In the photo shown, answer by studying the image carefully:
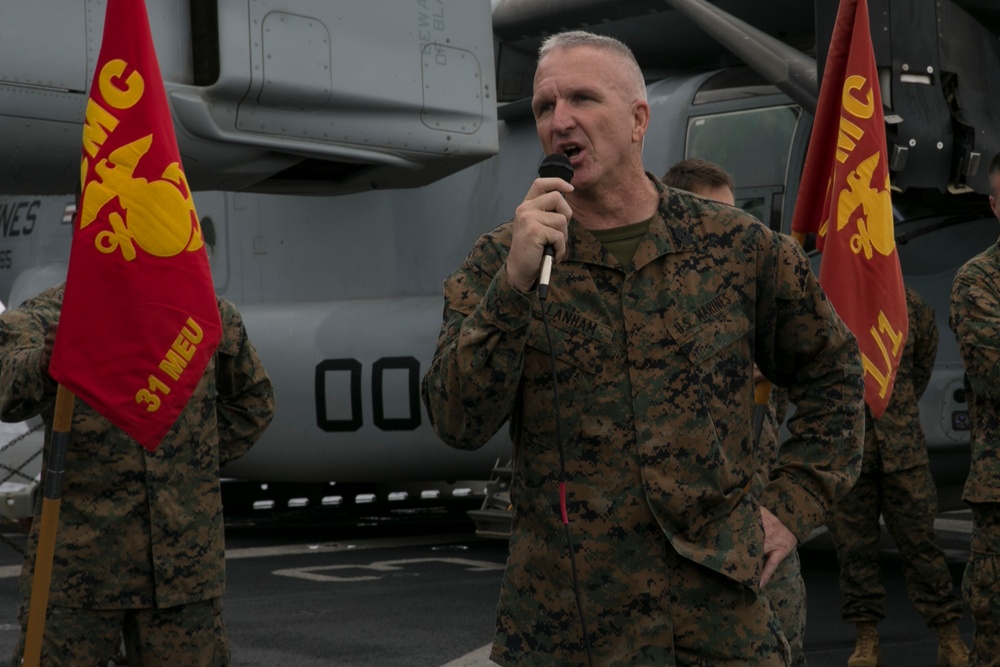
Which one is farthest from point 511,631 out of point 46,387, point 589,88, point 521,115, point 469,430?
point 521,115

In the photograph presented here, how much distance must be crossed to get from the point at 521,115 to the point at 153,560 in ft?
19.9

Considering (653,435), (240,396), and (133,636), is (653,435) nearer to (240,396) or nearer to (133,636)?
(133,636)

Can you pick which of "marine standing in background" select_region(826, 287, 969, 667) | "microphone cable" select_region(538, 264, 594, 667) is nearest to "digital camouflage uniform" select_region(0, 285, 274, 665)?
"microphone cable" select_region(538, 264, 594, 667)

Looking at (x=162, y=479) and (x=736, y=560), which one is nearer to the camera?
(x=736, y=560)

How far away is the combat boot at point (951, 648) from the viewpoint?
618cm

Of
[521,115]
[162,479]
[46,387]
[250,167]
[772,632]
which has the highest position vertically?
[521,115]

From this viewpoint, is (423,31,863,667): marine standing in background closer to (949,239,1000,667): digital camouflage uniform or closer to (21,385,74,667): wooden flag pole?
(21,385,74,667): wooden flag pole

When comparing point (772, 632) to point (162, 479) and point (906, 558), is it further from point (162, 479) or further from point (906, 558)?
point (906, 558)

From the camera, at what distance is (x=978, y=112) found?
7.47 metres

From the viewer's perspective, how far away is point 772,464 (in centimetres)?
449

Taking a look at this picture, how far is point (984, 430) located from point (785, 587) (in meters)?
1.41

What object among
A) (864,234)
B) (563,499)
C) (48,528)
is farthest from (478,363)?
(864,234)

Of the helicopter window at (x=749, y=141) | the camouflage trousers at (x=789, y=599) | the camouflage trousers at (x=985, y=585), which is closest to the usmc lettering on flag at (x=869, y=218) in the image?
the camouflage trousers at (x=985, y=585)

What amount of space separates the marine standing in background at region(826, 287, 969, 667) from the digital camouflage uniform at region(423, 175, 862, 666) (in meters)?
3.83
